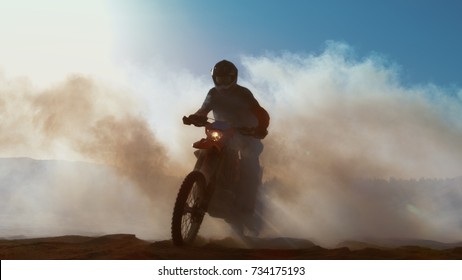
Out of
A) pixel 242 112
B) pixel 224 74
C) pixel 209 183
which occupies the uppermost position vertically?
pixel 224 74

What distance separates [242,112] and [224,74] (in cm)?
65

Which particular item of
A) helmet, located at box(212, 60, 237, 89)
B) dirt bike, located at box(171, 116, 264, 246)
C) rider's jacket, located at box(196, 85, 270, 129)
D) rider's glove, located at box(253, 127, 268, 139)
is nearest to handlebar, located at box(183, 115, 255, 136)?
dirt bike, located at box(171, 116, 264, 246)

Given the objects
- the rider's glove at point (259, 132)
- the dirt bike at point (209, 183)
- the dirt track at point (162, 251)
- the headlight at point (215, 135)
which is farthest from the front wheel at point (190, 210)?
the rider's glove at point (259, 132)

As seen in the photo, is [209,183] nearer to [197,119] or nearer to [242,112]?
[197,119]

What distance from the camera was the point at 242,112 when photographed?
768 cm

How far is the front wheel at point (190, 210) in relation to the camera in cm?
576

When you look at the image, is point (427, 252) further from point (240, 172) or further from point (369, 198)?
point (369, 198)

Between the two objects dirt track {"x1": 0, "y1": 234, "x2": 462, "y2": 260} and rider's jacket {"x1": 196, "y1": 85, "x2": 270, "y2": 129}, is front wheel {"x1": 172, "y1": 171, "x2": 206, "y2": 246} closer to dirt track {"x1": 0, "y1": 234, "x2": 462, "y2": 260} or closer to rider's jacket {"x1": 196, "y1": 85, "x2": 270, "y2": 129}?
dirt track {"x1": 0, "y1": 234, "x2": 462, "y2": 260}

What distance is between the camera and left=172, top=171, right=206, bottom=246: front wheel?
5756 millimetres

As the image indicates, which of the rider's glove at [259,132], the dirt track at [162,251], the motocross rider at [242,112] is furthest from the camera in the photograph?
the motocross rider at [242,112]

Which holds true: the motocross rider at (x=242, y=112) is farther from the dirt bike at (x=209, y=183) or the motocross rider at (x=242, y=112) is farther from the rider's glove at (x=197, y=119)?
the rider's glove at (x=197, y=119)

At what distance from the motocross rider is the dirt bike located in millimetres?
359

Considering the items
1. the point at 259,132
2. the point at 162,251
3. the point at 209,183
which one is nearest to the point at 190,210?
the point at 209,183
